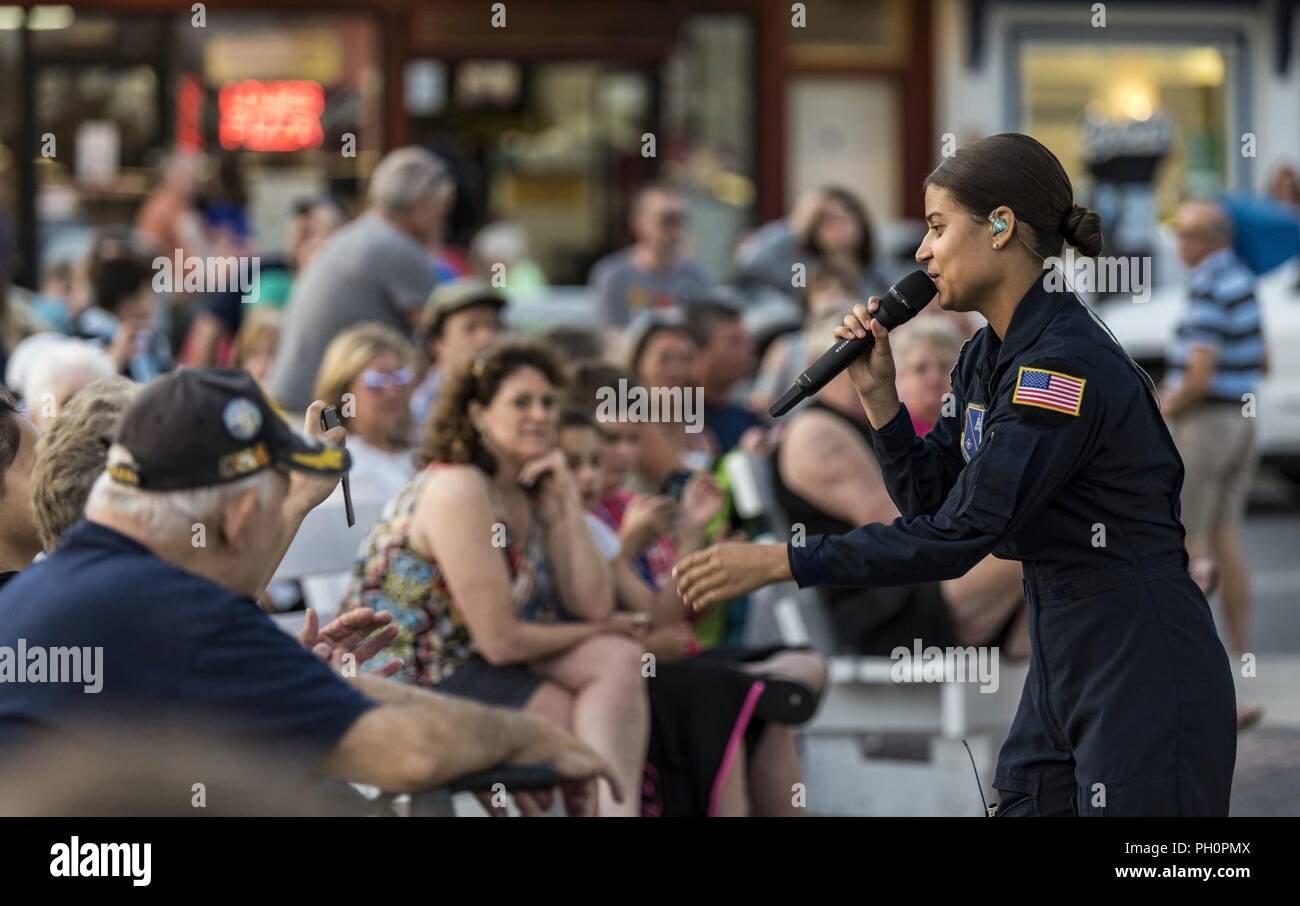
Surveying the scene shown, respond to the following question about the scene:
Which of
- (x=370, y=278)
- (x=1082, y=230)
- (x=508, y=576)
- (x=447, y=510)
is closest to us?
(x=1082, y=230)

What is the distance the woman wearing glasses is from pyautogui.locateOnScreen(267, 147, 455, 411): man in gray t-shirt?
1224 millimetres

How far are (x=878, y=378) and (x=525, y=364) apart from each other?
2.20 meters

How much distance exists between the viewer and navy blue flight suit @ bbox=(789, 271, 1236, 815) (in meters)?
3.32

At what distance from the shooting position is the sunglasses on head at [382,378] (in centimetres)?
649

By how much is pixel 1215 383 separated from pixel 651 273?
9.26ft

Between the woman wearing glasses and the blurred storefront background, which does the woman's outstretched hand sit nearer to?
the woman wearing glasses

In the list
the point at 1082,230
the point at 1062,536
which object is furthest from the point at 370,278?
the point at 1062,536

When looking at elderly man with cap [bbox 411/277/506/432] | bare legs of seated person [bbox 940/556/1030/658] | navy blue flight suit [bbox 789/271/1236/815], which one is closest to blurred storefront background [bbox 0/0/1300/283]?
elderly man with cap [bbox 411/277/506/432]

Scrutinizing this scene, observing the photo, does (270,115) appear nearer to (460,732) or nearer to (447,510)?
A: (447,510)

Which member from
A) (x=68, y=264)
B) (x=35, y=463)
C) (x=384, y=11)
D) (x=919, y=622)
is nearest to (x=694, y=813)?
(x=919, y=622)

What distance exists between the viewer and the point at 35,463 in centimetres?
405

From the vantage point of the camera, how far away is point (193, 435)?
9.88 ft

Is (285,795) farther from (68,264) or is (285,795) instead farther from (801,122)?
(801,122)

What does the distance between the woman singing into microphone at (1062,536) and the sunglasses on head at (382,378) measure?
3.21m
